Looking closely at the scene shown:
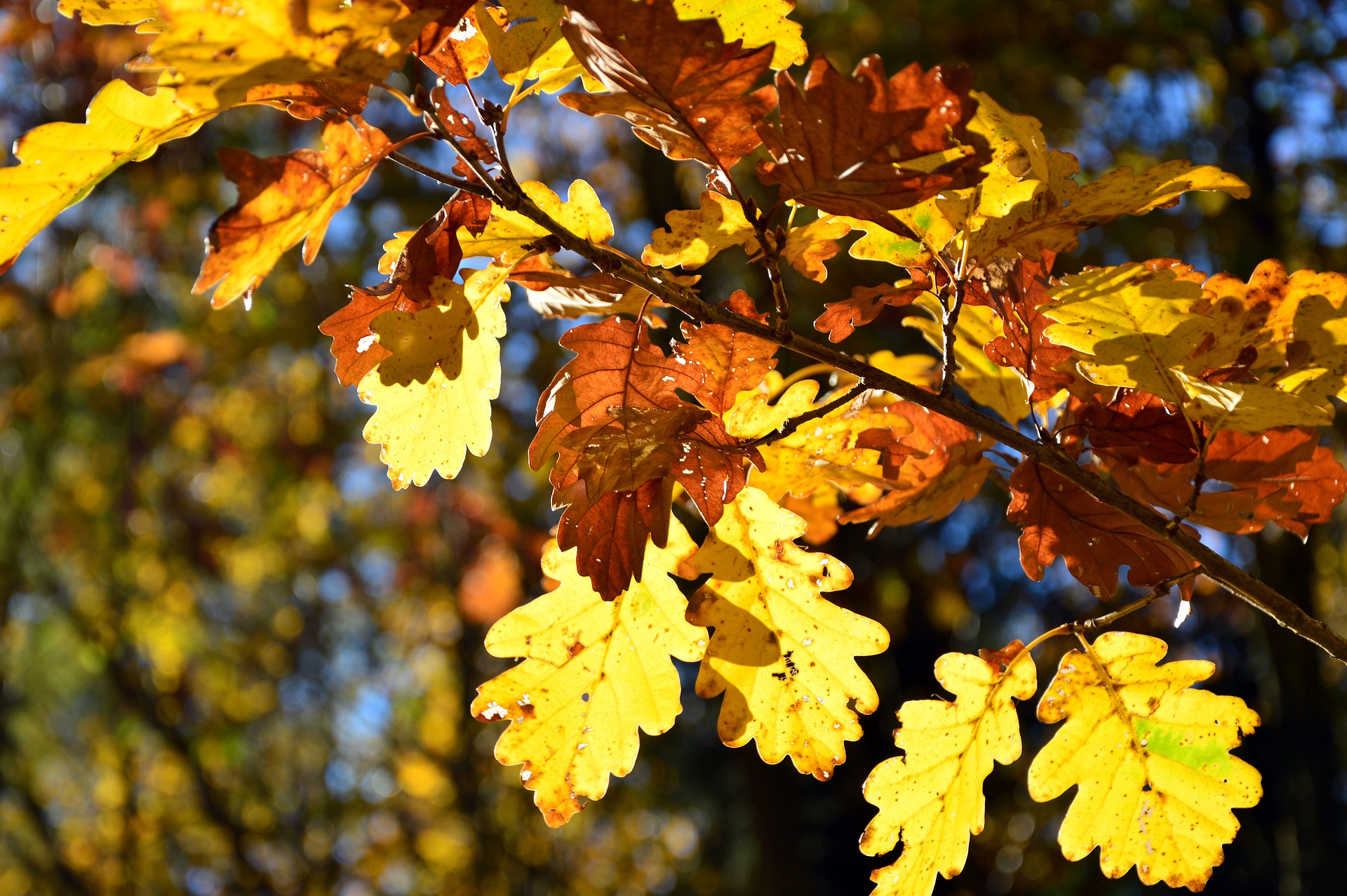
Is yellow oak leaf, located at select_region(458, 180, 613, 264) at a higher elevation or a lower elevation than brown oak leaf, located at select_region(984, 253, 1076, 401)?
higher

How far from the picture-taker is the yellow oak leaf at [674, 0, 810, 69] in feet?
2.06

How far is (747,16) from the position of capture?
0.65m

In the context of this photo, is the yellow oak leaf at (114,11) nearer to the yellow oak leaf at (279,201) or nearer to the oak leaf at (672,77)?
the yellow oak leaf at (279,201)

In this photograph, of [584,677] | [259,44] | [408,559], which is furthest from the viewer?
[408,559]

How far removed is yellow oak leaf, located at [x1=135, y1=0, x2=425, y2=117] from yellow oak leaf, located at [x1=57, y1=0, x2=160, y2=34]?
21 centimetres

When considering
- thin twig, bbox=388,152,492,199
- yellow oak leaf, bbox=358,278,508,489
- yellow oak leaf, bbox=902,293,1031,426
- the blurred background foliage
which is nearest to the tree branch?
thin twig, bbox=388,152,492,199

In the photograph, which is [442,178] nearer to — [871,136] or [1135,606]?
[871,136]

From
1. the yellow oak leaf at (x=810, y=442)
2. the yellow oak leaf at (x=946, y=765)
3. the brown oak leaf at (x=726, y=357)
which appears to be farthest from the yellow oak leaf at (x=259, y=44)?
the yellow oak leaf at (x=946, y=765)

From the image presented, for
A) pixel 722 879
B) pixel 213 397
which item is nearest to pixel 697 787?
pixel 722 879

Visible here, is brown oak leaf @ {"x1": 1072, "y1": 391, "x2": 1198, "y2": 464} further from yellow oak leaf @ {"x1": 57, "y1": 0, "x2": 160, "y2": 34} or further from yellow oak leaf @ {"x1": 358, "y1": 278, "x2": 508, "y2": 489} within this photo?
yellow oak leaf @ {"x1": 57, "y1": 0, "x2": 160, "y2": 34}

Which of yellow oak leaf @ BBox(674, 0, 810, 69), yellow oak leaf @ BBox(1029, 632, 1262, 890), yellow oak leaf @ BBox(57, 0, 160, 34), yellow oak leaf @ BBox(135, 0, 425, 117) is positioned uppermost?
yellow oak leaf @ BBox(135, 0, 425, 117)

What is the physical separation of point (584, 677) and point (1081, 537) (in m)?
0.45

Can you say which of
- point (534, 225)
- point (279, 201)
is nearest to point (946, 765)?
point (534, 225)

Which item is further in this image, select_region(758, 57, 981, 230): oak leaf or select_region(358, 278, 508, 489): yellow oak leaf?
select_region(358, 278, 508, 489): yellow oak leaf
